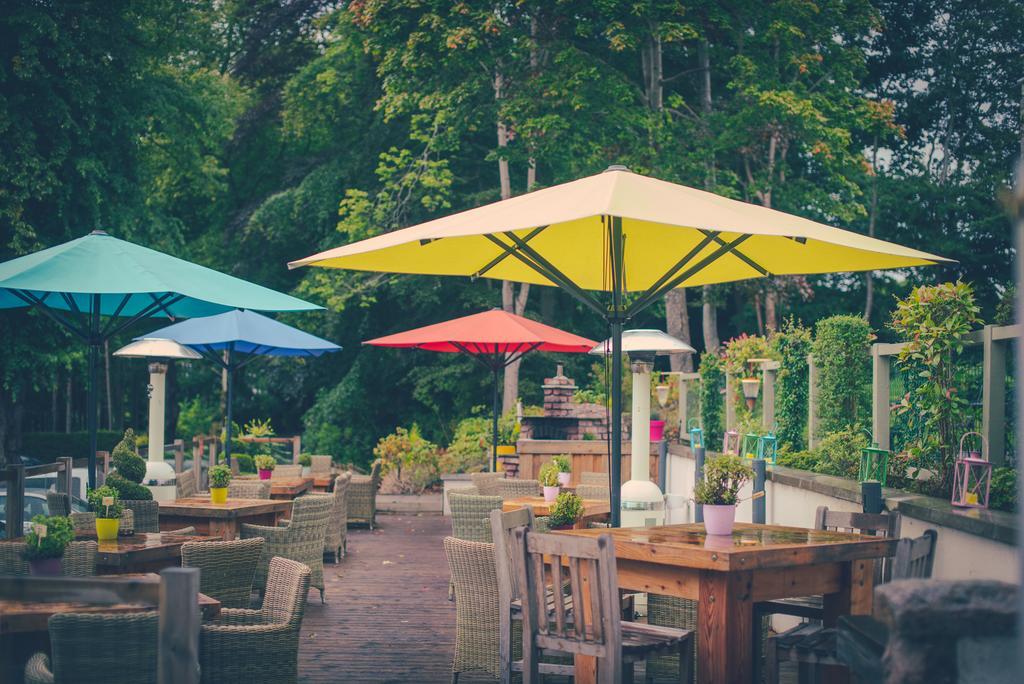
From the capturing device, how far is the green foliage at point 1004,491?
5.12 m

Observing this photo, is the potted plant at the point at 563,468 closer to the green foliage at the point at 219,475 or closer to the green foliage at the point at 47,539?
the green foliage at the point at 219,475

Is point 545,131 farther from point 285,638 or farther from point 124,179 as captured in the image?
point 285,638

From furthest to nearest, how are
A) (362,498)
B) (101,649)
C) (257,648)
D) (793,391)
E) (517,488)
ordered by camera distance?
1. (362,498)
2. (793,391)
3. (517,488)
4. (257,648)
5. (101,649)

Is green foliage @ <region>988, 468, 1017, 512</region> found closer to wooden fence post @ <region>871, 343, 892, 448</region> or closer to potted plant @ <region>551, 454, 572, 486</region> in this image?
wooden fence post @ <region>871, 343, 892, 448</region>

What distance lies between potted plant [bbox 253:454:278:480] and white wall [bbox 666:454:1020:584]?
18.2ft

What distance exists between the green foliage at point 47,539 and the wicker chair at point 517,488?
15.9 ft

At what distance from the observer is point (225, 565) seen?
5.41 m

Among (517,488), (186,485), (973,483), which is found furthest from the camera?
(186,485)

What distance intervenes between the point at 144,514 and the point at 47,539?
240 cm

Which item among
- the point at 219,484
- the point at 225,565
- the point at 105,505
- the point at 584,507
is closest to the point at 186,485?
the point at 219,484

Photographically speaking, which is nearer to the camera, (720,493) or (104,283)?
(720,493)

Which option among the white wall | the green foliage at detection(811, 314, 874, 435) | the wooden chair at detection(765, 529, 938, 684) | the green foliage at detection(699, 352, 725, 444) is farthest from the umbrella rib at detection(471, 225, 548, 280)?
the green foliage at detection(699, 352, 725, 444)

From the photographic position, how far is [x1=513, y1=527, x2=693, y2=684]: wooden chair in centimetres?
414

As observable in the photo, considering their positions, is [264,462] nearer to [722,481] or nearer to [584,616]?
[722,481]
